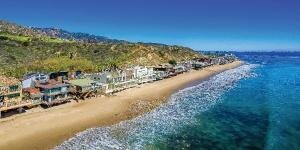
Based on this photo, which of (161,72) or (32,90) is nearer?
(32,90)

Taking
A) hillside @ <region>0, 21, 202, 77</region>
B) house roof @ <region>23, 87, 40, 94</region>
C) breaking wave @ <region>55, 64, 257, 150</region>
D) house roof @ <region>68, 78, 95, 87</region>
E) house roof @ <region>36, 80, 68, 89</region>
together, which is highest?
hillside @ <region>0, 21, 202, 77</region>

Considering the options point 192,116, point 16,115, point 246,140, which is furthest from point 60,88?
point 246,140

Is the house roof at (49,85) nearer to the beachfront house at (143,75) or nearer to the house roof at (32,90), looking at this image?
the house roof at (32,90)

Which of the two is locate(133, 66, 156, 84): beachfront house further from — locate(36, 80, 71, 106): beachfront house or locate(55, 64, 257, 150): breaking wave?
locate(36, 80, 71, 106): beachfront house

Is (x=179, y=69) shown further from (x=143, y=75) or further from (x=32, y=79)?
(x=32, y=79)

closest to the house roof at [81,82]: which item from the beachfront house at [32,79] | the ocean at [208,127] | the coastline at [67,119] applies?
the coastline at [67,119]

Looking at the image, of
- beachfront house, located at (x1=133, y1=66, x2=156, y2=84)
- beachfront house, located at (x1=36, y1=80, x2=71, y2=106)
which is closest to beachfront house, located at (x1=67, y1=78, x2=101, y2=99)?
beachfront house, located at (x1=36, y1=80, x2=71, y2=106)

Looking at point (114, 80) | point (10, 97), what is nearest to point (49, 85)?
point (10, 97)
